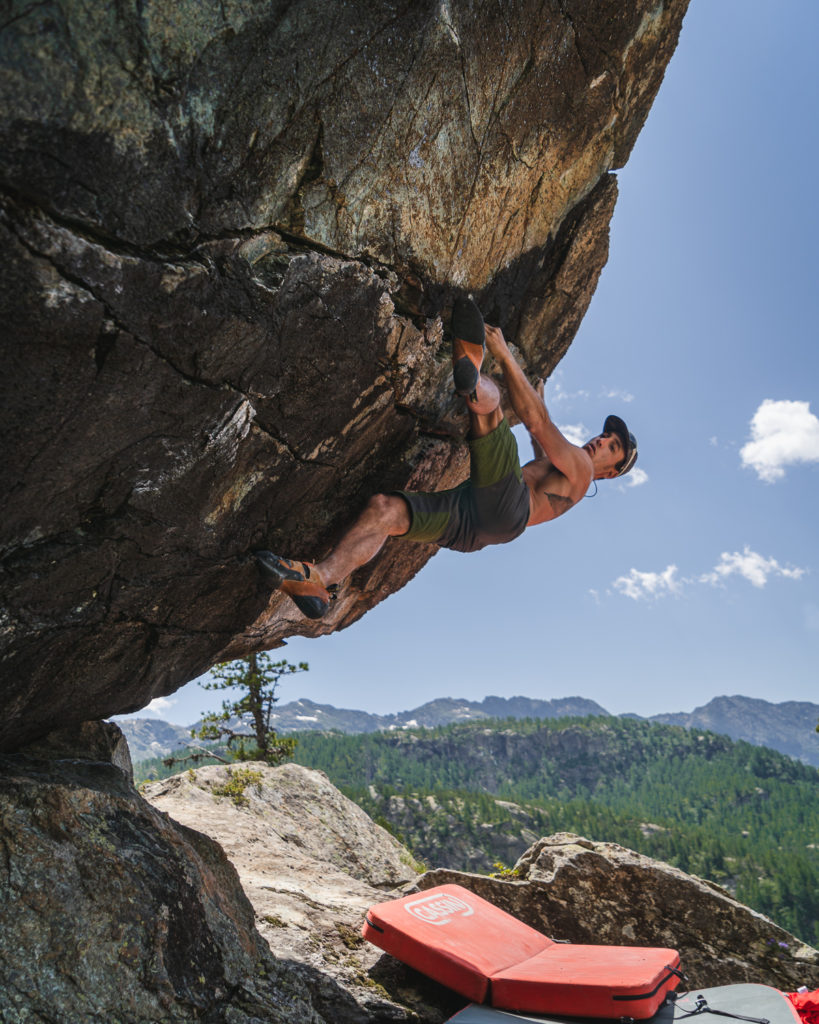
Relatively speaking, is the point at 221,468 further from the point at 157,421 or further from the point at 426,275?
the point at 426,275

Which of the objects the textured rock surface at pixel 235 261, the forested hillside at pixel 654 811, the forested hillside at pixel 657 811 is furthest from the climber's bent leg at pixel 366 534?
the forested hillside at pixel 657 811

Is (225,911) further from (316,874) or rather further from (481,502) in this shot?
(481,502)

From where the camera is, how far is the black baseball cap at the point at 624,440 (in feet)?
24.5

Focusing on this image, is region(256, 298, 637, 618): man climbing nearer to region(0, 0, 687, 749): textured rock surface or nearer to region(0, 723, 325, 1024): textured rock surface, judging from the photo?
region(0, 0, 687, 749): textured rock surface

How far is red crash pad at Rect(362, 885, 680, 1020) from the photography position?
188 inches

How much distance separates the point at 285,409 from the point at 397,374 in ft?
4.03

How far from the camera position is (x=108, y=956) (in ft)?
14.0

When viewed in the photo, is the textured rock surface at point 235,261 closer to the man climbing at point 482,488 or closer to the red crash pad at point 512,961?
the man climbing at point 482,488

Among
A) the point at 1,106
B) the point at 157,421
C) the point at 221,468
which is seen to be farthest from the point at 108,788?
the point at 1,106

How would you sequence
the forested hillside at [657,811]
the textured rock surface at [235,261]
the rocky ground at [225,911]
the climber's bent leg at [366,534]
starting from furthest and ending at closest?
the forested hillside at [657,811] → the climber's bent leg at [366,534] → the rocky ground at [225,911] → the textured rock surface at [235,261]

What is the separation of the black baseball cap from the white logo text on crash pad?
4763 mm

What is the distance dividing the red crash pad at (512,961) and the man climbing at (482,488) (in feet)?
9.77

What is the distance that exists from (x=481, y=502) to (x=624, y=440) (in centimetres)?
209

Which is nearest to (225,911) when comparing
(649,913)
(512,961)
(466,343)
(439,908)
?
(439,908)
